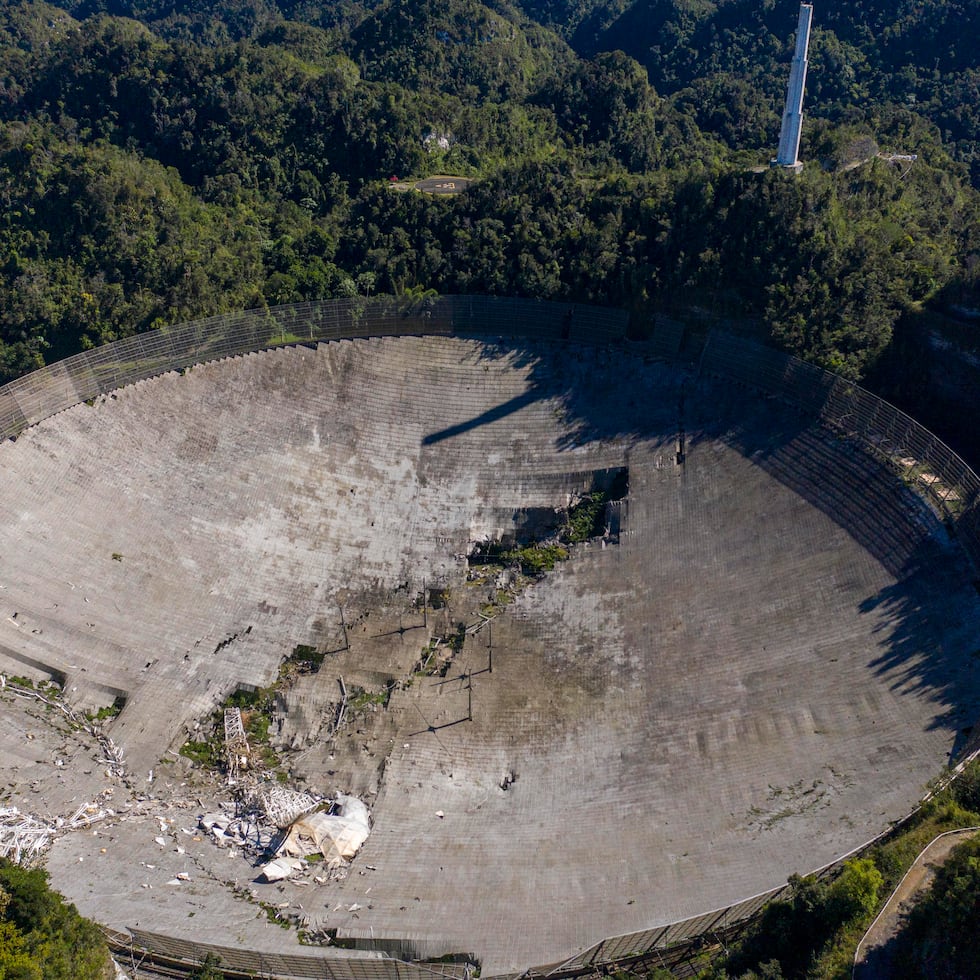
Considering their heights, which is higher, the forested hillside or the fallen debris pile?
the forested hillside

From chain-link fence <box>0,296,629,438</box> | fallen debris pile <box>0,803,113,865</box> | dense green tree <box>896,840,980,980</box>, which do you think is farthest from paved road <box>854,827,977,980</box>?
chain-link fence <box>0,296,629,438</box>

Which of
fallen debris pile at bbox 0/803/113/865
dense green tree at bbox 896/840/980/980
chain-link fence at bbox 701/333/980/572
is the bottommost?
dense green tree at bbox 896/840/980/980

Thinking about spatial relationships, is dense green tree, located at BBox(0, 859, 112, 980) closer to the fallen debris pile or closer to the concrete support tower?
the fallen debris pile

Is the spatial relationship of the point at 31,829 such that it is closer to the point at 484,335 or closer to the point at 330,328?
the point at 330,328

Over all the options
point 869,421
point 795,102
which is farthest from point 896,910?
point 795,102

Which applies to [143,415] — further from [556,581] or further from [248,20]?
[248,20]

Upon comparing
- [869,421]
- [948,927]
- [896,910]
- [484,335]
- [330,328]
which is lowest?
[948,927]

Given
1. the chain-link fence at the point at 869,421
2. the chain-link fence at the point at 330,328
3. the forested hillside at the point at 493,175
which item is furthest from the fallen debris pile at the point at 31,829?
the chain-link fence at the point at 869,421
